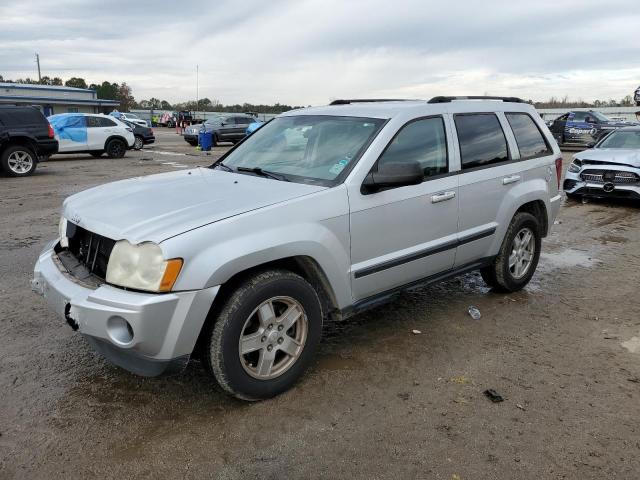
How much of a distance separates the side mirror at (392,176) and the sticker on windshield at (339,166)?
20 centimetres

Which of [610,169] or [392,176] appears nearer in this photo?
[392,176]

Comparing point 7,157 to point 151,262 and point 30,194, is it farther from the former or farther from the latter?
point 151,262

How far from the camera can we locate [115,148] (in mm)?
18703

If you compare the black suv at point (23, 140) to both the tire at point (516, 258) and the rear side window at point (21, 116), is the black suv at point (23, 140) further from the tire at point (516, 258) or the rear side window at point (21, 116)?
the tire at point (516, 258)

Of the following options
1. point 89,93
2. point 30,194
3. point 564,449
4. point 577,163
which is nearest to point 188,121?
point 89,93

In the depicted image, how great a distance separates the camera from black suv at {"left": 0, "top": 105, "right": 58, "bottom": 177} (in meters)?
13.0

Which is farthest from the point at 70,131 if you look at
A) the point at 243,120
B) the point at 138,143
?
the point at 243,120

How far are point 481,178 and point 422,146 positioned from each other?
27.1 inches

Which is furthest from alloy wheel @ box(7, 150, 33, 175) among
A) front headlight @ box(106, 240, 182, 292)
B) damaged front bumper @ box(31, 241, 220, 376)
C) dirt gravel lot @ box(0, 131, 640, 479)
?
front headlight @ box(106, 240, 182, 292)

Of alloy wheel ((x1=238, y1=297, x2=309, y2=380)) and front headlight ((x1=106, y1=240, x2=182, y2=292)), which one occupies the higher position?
front headlight ((x1=106, y1=240, x2=182, y2=292))

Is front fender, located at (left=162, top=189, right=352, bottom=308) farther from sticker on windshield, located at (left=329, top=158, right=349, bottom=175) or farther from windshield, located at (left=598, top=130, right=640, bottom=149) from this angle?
windshield, located at (left=598, top=130, right=640, bottom=149)

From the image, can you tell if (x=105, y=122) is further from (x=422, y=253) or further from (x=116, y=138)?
(x=422, y=253)

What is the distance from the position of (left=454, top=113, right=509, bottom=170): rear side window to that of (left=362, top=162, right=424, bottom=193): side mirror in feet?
3.27

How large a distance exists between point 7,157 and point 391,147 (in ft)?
41.3
